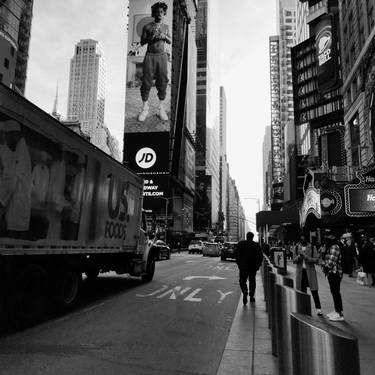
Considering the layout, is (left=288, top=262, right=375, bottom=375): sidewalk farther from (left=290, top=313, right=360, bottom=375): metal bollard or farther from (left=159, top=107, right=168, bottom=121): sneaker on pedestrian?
(left=159, top=107, right=168, bottom=121): sneaker on pedestrian

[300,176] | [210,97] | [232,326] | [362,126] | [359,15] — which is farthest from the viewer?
[210,97]

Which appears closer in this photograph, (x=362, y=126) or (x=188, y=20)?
(x=362, y=126)

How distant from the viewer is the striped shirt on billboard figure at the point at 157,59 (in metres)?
86.9

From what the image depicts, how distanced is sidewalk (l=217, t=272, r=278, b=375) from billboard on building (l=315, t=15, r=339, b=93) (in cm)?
4082

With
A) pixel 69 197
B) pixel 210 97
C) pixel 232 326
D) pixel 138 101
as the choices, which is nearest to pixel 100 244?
pixel 69 197

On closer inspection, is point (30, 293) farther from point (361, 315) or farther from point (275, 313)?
point (361, 315)

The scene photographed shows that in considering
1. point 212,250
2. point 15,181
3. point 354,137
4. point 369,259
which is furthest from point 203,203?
point 15,181

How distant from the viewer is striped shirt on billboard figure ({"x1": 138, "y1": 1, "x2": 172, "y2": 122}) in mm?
86938

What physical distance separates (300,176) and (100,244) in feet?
220

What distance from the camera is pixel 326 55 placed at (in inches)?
1805

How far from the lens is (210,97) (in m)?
170

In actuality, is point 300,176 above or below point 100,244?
above

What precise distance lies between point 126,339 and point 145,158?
266 feet

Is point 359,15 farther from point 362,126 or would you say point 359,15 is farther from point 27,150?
point 27,150
